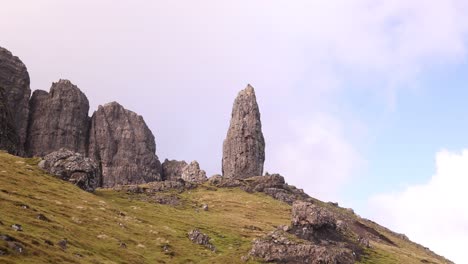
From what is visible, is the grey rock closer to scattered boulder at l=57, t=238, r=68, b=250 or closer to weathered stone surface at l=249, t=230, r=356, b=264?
weathered stone surface at l=249, t=230, r=356, b=264

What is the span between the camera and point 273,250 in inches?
4151

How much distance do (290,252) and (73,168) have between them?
74.6 m

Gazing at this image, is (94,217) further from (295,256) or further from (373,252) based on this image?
(373,252)

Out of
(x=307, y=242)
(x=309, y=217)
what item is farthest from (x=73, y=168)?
(x=307, y=242)

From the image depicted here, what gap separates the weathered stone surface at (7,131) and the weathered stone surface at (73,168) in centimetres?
3367

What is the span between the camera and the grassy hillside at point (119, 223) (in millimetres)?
74688

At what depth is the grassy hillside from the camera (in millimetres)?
74688

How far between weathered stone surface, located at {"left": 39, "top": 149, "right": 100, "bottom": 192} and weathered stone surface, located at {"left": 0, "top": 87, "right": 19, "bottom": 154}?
110 feet

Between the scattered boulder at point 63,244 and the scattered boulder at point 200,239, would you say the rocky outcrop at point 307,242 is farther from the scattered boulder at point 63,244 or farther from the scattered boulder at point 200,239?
the scattered boulder at point 63,244

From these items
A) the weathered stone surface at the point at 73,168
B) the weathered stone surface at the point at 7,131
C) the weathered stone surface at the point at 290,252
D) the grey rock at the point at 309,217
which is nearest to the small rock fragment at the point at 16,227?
the weathered stone surface at the point at 290,252

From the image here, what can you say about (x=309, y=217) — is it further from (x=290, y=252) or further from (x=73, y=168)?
(x=73, y=168)

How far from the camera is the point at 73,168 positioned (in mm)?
147500

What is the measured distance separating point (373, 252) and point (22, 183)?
101 metres

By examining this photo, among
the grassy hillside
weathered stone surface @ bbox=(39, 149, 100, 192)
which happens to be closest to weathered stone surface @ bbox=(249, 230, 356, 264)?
the grassy hillside
